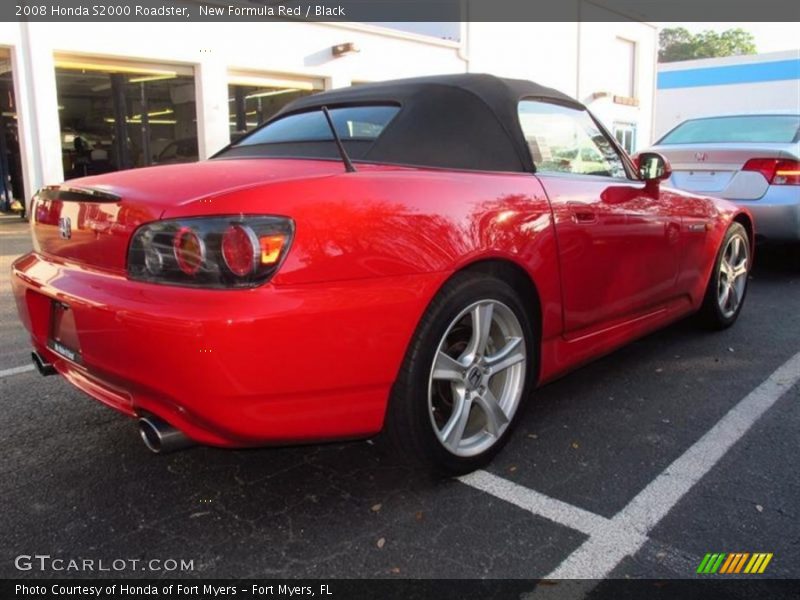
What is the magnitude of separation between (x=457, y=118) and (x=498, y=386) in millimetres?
1122

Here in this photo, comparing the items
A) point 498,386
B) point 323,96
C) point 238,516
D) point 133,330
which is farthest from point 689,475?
point 323,96

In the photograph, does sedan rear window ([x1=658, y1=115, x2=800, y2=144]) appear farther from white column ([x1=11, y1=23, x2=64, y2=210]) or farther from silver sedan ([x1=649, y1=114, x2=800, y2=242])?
white column ([x1=11, y1=23, x2=64, y2=210])

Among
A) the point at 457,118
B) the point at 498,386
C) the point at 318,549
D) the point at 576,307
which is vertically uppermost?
the point at 457,118

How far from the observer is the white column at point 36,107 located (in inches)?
416

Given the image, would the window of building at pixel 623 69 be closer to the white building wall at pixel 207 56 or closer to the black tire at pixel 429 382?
the white building wall at pixel 207 56

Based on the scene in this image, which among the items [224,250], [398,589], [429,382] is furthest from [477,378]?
[224,250]

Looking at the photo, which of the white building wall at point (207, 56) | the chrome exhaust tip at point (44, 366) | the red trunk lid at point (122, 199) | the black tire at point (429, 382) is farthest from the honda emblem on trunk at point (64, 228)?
the white building wall at point (207, 56)

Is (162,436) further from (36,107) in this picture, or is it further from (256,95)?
(256,95)

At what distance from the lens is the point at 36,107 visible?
35.4 feet

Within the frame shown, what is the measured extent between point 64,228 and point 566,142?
2224 millimetres

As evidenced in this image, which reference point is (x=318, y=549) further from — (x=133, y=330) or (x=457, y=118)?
(x=457, y=118)

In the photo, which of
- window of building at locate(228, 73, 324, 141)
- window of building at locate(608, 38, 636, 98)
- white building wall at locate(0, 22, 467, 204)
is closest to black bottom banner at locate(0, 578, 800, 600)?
white building wall at locate(0, 22, 467, 204)

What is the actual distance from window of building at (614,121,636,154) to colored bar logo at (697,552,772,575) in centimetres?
2307

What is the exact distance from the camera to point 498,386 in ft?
9.29
